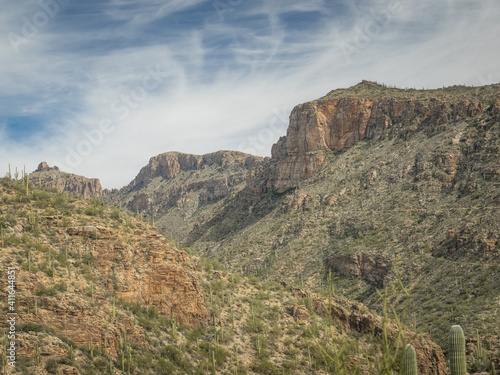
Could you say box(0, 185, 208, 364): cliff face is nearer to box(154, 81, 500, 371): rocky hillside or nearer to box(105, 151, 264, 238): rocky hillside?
box(154, 81, 500, 371): rocky hillside

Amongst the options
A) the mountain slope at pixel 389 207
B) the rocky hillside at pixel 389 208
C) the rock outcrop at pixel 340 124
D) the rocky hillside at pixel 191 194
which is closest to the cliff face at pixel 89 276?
the rocky hillside at pixel 389 208

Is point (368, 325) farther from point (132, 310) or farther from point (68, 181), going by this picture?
point (68, 181)

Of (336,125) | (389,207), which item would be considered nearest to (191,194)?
(336,125)

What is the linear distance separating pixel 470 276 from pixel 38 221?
1648 inches

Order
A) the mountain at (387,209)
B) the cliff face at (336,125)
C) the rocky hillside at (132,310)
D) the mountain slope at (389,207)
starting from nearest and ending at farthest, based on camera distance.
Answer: the rocky hillside at (132,310), the mountain at (387,209), the mountain slope at (389,207), the cliff face at (336,125)

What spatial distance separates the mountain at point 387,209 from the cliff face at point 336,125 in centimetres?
27

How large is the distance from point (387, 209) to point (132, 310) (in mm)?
49216

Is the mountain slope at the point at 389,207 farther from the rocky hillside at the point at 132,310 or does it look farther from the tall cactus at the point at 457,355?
the rocky hillside at the point at 132,310

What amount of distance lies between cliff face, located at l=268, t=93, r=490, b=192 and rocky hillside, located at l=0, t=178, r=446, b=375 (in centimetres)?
5760

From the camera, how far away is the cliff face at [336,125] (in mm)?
88688

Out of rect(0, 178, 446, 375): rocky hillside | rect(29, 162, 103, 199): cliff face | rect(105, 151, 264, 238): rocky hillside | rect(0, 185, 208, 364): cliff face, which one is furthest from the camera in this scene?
rect(29, 162, 103, 199): cliff face

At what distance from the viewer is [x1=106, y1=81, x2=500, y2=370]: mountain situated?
48647 mm

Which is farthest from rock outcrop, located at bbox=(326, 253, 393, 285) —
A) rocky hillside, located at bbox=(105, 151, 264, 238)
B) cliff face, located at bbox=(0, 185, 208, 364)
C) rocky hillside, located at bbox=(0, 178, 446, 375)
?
rocky hillside, located at bbox=(105, 151, 264, 238)

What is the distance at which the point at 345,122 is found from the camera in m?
102
